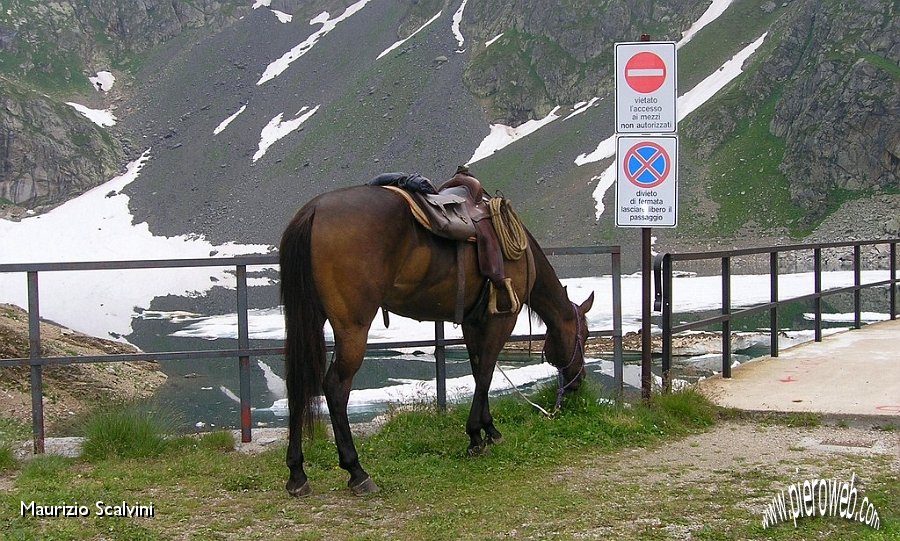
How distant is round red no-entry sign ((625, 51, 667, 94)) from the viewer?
7254 millimetres

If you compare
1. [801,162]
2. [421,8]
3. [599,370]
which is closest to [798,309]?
[599,370]

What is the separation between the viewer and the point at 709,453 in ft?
19.4

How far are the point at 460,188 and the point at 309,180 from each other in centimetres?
6406

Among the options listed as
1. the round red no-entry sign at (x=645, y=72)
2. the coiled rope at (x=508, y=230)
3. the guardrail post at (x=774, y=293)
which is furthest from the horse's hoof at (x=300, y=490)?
the guardrail post at (x=774, y=293)

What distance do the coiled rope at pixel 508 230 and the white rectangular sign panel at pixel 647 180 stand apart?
1.61m

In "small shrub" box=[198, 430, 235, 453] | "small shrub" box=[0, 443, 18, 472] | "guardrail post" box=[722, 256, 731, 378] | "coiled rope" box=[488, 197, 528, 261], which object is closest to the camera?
"small shrub" box=[0, 443, 18, 472]

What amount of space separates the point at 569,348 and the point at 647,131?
2063 mm

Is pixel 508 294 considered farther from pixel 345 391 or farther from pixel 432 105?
pixel 432 105

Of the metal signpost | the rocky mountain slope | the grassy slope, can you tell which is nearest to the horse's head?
the grassy slope

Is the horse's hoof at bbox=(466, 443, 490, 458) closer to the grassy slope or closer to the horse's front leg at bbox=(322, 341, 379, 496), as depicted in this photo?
the grassy slope

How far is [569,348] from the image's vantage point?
675cm

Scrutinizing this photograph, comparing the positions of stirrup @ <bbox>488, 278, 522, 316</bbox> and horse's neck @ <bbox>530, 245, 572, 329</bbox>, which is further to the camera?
horse's neck @ <bbox>530, 245, 572, 329</bbox>

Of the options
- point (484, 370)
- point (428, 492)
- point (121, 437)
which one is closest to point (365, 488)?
point (428, 492)

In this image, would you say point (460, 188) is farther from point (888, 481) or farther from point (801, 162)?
point (801, 162)
